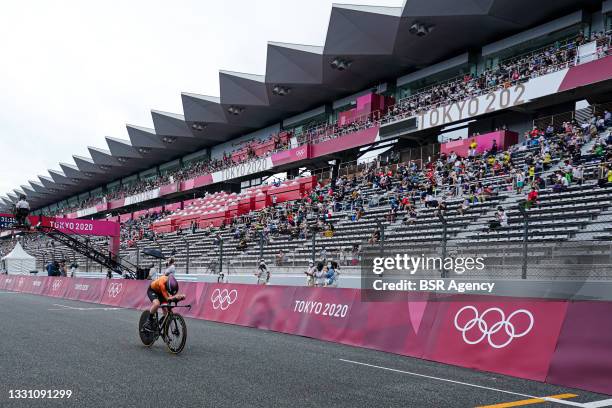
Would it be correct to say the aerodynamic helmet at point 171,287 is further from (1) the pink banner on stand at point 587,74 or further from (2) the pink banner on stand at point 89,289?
(1) the pink banner on stand at point 587,74

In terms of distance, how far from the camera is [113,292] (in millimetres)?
20125

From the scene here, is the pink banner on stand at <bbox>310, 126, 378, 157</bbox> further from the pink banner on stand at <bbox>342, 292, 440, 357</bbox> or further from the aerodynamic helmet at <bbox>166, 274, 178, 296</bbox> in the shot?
the aerodynamic helmet at <bbox>166, 274, 178, 296</bbox>

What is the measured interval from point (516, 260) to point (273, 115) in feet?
120

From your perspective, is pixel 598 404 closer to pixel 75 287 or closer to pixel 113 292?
pixel 113 292

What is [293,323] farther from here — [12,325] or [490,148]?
[490,148]

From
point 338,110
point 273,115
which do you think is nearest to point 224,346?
point 338,110

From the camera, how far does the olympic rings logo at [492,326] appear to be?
775 centimetres

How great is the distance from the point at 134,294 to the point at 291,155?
75.2 ft

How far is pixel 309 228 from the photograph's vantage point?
82.2 feet

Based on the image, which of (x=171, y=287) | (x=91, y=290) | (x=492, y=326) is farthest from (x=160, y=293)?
(x=91, y=290)

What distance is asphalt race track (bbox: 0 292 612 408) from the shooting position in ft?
18.8

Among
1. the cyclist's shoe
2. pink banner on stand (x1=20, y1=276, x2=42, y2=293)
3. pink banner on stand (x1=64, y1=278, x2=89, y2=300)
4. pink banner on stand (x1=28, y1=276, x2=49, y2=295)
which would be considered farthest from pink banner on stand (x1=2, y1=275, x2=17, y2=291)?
the cyclist's shoe

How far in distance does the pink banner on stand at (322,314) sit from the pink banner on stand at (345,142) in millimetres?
21939

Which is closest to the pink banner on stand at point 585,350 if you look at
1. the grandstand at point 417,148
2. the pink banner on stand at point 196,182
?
the grandstand at point 417,148
